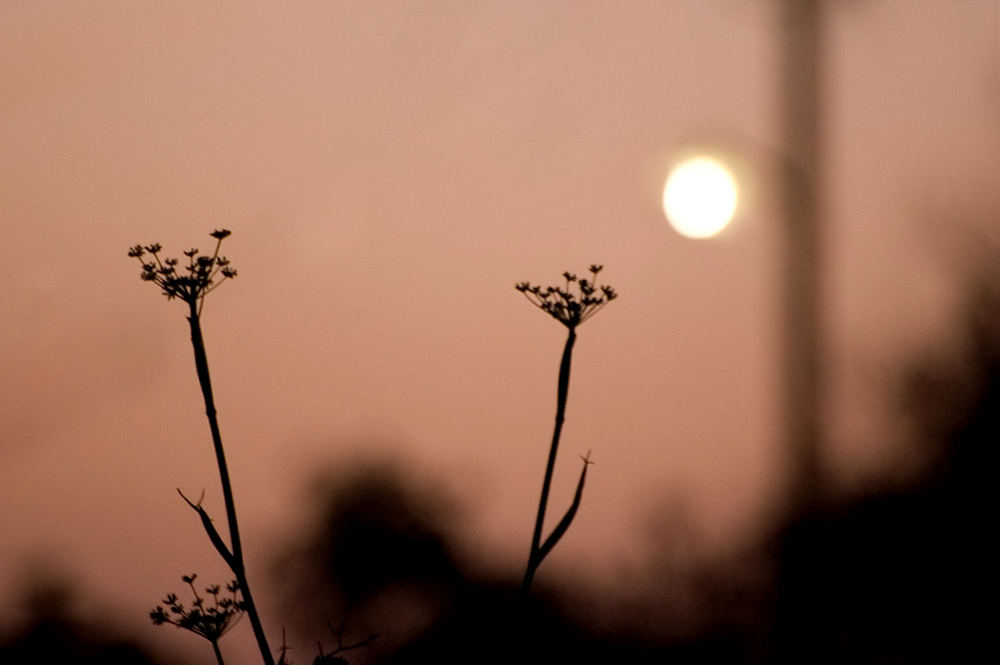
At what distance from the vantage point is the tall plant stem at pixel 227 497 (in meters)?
4.41

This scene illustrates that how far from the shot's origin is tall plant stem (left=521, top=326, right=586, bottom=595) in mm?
4137

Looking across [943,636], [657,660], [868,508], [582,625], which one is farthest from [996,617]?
[582,625]

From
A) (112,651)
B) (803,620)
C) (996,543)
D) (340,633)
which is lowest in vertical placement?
(996,543)

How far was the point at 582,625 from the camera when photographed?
33.2m

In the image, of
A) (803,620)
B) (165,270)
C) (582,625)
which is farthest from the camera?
(582,625)

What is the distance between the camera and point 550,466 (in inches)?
163

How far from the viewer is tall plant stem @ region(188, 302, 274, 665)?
14.5ft

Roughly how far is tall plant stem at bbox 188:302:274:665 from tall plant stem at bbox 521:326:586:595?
99cm

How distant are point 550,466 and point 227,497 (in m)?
1.18

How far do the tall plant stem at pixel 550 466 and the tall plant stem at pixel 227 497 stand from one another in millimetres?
987

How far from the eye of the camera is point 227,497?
4.46 metres

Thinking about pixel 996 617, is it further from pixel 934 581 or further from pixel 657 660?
pixel 657 660

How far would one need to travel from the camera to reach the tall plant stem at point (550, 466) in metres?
4.14

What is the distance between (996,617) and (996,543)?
78.8 inches
